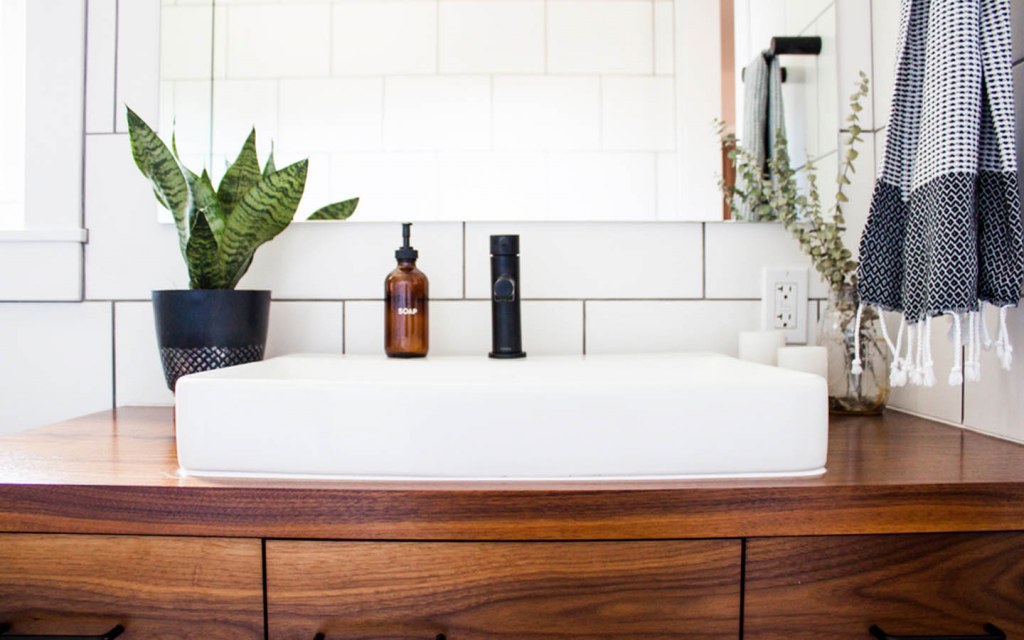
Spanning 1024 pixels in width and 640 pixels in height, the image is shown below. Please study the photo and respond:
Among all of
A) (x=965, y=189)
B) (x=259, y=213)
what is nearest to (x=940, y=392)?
(x=965, y=189)

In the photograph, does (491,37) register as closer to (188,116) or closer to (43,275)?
(188,116)

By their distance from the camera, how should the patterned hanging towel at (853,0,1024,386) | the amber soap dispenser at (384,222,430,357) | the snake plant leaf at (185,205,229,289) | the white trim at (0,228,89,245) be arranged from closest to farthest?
the patterned hanging towel at (853,0,1024,386), the snake plant leaf at (185,205,229,289), the amber soap dispenser at (384,222,430,357), the white trim at (0,228,89,245)

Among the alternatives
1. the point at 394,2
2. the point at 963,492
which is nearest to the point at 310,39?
the point at 394,2

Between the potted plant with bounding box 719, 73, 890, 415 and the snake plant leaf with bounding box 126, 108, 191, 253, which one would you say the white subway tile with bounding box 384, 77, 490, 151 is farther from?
the potted plant with bounding box 719, 73, 890, 415

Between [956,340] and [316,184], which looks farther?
[316,184]

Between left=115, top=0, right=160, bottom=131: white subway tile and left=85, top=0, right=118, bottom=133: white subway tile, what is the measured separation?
0.01 meters

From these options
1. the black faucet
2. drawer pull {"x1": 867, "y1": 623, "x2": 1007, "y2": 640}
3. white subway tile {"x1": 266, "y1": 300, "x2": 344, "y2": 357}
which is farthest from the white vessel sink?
white subway tile {"x1": 266, "y1": 300, "x2": 344, "y2": 357}

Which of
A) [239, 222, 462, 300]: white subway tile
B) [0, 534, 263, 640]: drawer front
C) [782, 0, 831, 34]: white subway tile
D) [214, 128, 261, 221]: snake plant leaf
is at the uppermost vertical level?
[782, 0, 831, 34]: white subway tile

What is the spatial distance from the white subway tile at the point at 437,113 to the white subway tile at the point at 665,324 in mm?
378

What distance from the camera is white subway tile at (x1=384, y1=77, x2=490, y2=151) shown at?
1154 millimetres

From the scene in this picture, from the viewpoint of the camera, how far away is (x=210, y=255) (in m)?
0.95

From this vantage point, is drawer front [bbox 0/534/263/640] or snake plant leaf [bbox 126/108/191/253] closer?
drawer front [bbox 0/534/263/640]

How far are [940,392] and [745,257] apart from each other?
356 millimetres

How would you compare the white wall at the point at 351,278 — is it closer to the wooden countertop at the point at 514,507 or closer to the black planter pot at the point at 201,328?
the black planter pot at the point at 201,328
